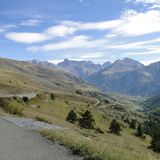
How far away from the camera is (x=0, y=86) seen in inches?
5005

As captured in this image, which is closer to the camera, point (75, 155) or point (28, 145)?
point (75, 155)

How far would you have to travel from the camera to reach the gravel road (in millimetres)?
17609

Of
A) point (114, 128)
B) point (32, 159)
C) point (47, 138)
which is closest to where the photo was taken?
point (32, 159)

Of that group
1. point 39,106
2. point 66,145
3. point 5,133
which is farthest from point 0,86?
point 66,145

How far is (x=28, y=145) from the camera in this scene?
2156 centimetres

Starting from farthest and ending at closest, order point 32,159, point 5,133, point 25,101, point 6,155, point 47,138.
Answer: point 25,101 < point 5,133 < point 47,138 < point 6,155 < point 32,159

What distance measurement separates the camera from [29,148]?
2036 cm

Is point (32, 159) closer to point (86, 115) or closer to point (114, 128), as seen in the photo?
point (86, 115)

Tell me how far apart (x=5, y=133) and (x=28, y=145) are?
253 inches

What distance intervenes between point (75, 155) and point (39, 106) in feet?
256

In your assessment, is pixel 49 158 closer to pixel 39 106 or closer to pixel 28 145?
pixel 28 145

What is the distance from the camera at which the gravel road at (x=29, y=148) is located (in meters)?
17.6

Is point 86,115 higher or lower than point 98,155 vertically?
lower

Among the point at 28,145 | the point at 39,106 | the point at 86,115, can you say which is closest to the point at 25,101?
the point at 39,106
